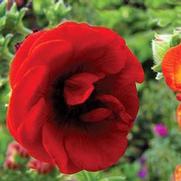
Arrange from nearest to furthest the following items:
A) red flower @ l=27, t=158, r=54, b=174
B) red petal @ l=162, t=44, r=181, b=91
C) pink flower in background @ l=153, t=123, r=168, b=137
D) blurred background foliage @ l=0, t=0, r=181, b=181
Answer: red petal @ l=162, t=44, r=181, b=91, blurred background foliage @ l=0, t=0, r=181, b=181, red flower @ l=27, t=158, r=54, b=174, pink flower in background @ l=153, t=123, r=168, b=137

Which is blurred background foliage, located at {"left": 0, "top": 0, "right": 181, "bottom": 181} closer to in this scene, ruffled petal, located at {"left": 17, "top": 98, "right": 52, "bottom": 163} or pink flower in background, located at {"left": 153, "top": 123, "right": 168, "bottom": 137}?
pink flower in background, located at {"left": 153, "top": 123, "right": 168, "bottom": 137}

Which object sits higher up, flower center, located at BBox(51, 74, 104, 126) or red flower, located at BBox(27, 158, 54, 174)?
flower center, located at BBox(51, 74, 104, 126)

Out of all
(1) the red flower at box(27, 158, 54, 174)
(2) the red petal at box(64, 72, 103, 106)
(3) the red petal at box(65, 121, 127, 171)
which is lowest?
(1) the red flower at box(27, 158, 54, 174)

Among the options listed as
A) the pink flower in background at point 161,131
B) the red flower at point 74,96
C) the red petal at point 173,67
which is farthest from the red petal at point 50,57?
the pink flower in background at point 161,131

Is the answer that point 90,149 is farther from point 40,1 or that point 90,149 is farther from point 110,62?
point 40,1

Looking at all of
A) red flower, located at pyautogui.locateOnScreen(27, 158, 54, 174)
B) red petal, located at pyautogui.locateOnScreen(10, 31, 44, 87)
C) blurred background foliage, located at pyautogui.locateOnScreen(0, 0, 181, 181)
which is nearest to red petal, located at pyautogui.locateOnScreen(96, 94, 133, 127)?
red petal, located at pyautogui.locateOnScreen(10, 31, 44, 87)

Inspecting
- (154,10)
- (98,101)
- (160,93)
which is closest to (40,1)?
(154,10)

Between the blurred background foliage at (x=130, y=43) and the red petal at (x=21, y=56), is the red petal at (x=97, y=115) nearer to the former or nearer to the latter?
the red petal at (x=21, y=56)
